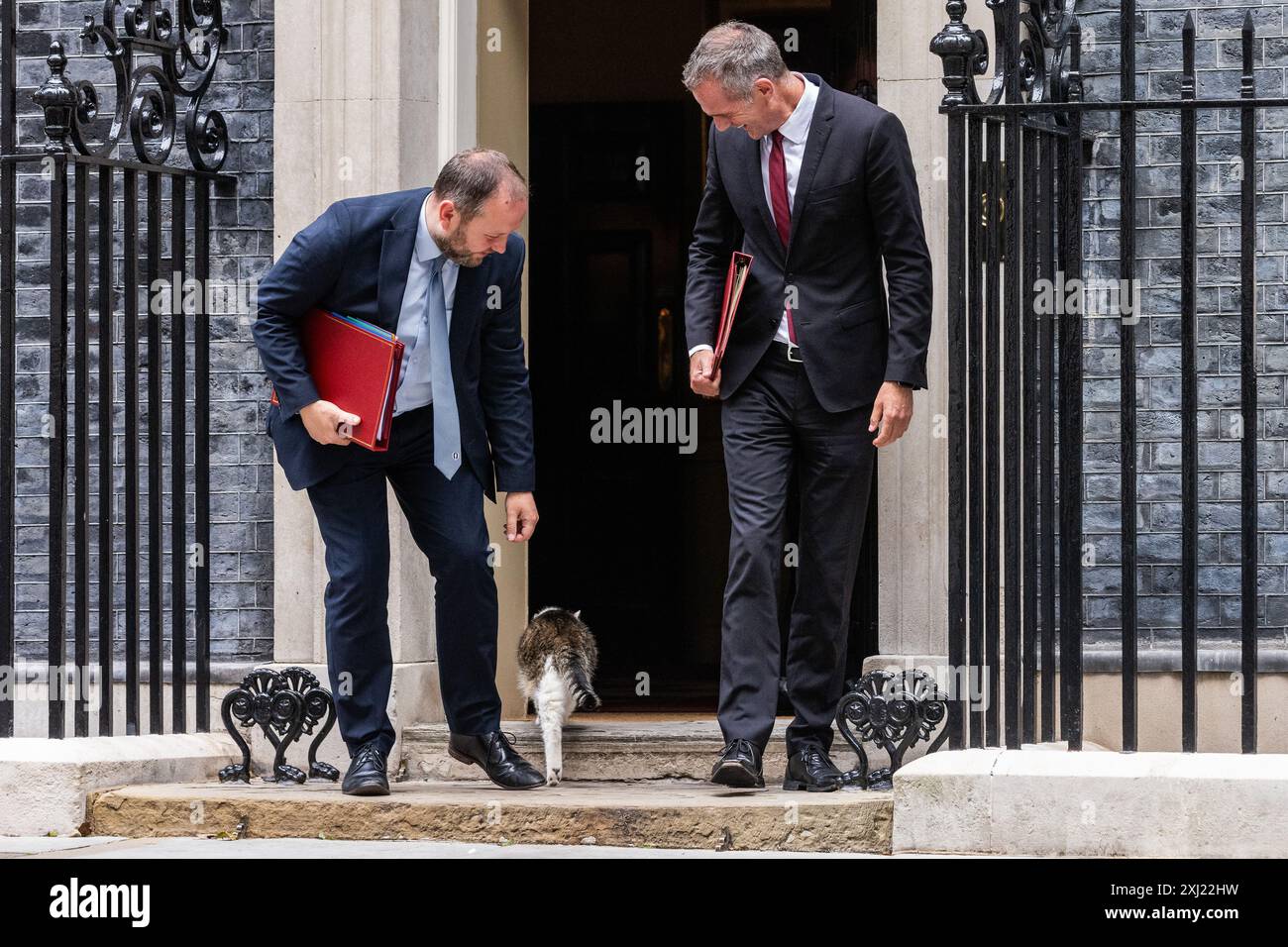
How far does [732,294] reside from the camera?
5508mm

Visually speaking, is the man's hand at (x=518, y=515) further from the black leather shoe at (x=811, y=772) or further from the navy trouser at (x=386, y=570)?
the black leather shoe at (x=811, y=772)

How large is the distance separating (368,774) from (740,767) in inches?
42.1

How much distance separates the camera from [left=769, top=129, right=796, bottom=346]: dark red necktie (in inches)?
217

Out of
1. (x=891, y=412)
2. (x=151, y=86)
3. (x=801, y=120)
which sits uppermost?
(x=151, y=86)

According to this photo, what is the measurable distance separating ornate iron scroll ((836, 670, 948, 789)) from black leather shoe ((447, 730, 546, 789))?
96 centimetres

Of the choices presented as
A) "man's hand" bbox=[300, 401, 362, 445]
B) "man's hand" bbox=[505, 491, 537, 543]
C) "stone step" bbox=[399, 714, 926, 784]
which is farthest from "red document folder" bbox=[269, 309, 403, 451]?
"stone step" bbox=[399, 714, 926, 784]

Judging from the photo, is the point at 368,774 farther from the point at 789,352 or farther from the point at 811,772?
the point at 789,352

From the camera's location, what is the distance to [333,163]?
658 centimetres

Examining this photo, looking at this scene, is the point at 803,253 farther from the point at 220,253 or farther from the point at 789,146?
the point at 220,253

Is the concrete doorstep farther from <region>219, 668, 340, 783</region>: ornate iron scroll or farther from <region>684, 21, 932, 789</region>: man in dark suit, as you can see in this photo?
<region>219, 668, 340, 783</region>: ornate iron scroll

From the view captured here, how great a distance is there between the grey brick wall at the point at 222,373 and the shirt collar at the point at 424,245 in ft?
4.97

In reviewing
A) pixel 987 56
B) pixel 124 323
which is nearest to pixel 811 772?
pixel 987 56

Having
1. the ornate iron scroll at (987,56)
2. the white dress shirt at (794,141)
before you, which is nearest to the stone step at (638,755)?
the white dress shirt at (794,141)

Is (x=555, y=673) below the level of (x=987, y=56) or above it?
below
